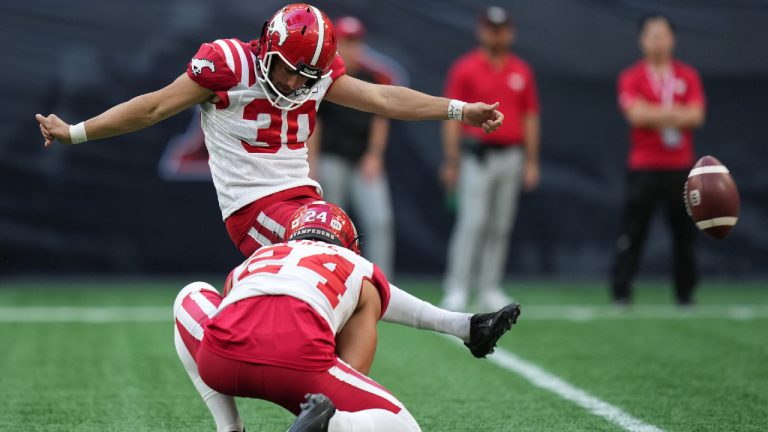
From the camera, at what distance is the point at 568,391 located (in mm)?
5129

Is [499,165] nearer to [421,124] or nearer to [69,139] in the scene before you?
[421,124]

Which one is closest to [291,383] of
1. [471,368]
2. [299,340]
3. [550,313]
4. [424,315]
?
[299,340]

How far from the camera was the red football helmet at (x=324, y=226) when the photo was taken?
12.2 feet

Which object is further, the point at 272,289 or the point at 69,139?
the point at 69,139

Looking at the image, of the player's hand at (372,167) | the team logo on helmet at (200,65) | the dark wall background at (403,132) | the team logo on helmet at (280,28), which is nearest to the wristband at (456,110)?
the team logo on helmet at (280,28)

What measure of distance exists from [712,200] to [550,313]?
3.37m

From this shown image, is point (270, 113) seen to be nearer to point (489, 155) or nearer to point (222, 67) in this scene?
point (222, 67)

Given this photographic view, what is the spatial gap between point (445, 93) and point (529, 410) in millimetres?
4997

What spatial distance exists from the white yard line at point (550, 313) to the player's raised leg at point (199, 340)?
12.9 feet

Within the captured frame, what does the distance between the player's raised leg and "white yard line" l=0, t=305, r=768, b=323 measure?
3.94m

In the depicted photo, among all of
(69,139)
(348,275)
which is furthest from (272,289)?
(69,139)

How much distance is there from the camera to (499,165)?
8.23 m

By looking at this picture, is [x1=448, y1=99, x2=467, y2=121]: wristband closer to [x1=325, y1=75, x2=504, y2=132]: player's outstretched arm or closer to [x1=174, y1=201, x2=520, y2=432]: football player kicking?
[x1=325, y1=75, x2=504, y2=132]: player's outstretched arm

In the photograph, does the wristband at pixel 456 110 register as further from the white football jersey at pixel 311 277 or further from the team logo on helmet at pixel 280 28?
the white football jersey at pixel 311 277
